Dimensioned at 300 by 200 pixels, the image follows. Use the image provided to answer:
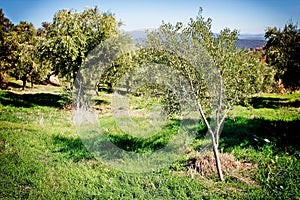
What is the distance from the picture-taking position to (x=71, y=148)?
13203 millimetres

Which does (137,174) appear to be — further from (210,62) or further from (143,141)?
(210,62)

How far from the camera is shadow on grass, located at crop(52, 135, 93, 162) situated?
40.3 ft

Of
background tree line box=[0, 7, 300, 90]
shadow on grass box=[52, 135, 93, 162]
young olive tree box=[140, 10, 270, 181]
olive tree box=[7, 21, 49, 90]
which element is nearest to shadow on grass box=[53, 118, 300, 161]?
shadow on grass box=[52, 135, 93, 162]

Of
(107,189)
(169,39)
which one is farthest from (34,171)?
(169,39)

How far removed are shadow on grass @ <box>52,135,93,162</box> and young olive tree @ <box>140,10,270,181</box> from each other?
19.5 ft

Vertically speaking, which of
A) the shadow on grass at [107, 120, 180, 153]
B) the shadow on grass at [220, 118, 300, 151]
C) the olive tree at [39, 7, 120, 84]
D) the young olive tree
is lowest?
the shadow on grass at [107, 120, 180, 153]

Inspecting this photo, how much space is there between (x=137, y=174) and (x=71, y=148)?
4.59 m

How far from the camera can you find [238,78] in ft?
34.0

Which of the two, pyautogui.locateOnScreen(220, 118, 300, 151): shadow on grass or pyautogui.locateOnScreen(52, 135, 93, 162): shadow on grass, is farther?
pyautogui.locateOnScreen(220, 118, 300, 151): shadow on grass

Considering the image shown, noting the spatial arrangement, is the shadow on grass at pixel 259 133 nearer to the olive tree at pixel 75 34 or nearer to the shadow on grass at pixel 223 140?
the shadow on grass at pixel 223 140

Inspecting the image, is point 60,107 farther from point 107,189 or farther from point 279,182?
point 279,182

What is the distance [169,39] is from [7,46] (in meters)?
28.2

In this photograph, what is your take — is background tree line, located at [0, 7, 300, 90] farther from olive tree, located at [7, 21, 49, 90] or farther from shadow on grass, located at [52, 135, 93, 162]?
shadow on grass, located at [52, 135, 93, 162]

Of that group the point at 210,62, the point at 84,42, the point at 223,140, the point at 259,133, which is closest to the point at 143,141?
the point at 223,140
